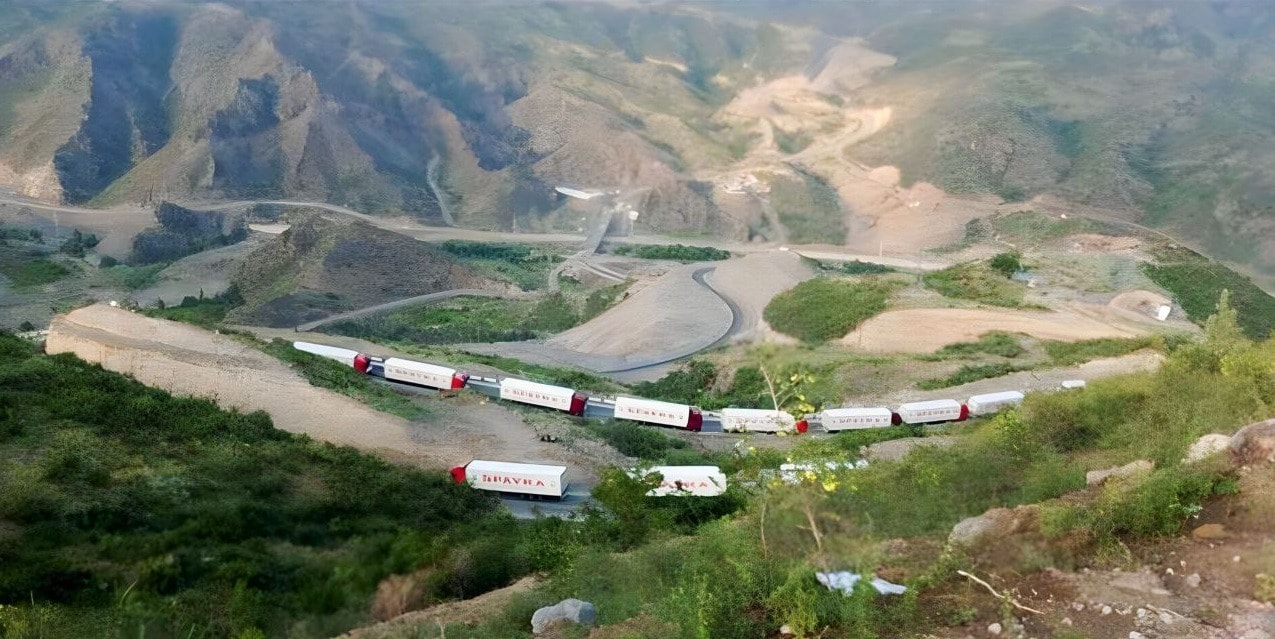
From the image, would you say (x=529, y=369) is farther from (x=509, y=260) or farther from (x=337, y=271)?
(x=509, y=260)

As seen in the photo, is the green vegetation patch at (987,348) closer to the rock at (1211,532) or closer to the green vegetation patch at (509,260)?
the rock at (1211,532)

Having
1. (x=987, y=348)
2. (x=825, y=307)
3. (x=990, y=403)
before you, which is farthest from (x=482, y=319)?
(x=990, y=403)

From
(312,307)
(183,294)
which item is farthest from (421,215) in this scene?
(312,307)

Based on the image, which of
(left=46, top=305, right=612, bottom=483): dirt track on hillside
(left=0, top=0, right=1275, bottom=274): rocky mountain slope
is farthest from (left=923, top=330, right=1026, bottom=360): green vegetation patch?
(left=0, top=0, right=1275, bottom=274): rocky mountain slope

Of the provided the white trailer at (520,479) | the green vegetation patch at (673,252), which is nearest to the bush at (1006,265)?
the green vegetation patch at (673,252)

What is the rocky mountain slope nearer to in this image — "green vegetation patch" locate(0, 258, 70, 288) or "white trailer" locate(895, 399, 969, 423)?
"green vegetation patch" locate(0, 258, 70, 288)

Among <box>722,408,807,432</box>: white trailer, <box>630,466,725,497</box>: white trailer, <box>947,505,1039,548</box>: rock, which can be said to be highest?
<box>947,505,1039,548</box>: rock
